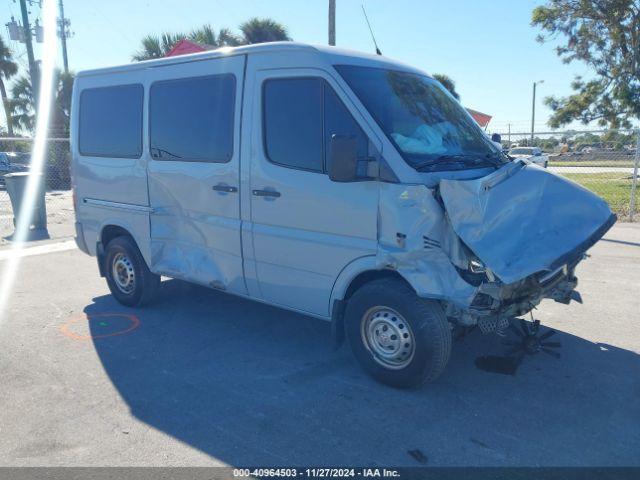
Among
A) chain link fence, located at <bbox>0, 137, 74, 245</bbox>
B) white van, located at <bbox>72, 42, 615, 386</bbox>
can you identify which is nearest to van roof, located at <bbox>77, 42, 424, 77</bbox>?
white van, located at <bbox>72, 42, 615, 386</bbox>

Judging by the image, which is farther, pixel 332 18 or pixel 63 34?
pixel 63 34

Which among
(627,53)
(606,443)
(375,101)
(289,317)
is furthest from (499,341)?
(627,53)

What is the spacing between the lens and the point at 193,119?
16.8 feet

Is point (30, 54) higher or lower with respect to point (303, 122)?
higher

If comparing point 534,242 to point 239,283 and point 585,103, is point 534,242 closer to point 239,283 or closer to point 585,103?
point 239,283

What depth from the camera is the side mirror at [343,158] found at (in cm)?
371

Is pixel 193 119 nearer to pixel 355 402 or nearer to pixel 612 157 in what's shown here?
pixel 355 402

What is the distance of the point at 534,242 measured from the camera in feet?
11.8

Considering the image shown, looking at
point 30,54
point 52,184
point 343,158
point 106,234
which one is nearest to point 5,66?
point 52,184

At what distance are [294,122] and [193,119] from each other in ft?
4.14

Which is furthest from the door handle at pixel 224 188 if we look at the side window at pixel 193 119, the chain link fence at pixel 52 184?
the chain link fence at pixel 52 184

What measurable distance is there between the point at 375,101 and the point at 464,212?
1144 millimetres

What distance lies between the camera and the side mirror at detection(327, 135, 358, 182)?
12.2ft

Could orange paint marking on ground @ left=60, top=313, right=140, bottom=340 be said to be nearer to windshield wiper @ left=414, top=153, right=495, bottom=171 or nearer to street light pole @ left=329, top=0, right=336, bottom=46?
windshield wiper @ left=414, top=153, right=495, bottom=171
